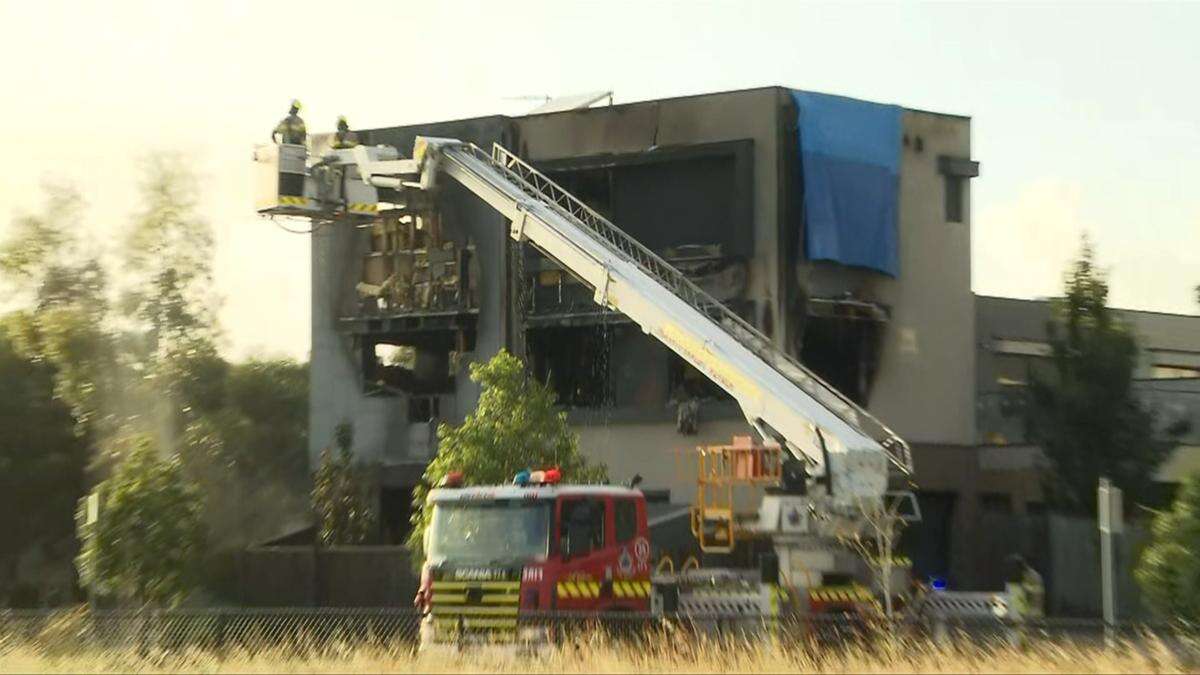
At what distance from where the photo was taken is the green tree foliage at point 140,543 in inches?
1401

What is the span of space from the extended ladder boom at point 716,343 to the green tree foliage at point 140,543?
8.04 m

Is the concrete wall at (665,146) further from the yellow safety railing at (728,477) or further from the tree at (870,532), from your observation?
the tree at (870,532)

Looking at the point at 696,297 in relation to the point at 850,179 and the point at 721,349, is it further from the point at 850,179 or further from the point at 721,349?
the point at 721,349

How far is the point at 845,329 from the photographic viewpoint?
42062 mm

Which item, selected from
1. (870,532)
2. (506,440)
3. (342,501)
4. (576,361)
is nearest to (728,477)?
(870,532)

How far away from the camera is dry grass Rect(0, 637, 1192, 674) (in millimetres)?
17562

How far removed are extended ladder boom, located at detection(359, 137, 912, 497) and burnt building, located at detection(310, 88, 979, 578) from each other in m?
4.58

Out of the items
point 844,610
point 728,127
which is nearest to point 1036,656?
point 844,610

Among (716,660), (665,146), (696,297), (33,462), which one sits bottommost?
(716,660)

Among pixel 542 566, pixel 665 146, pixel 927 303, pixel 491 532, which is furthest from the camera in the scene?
pixel 927 303

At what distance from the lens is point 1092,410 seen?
37.2m

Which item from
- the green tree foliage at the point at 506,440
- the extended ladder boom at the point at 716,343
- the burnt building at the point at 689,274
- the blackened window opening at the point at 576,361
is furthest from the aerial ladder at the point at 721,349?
the blackened window opening at the point at 576,361

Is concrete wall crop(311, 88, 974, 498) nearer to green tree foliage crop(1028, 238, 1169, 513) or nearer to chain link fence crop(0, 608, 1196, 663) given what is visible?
green tree foliage crop(1028, 238, 1169, 513)

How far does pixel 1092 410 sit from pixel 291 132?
652 inches
